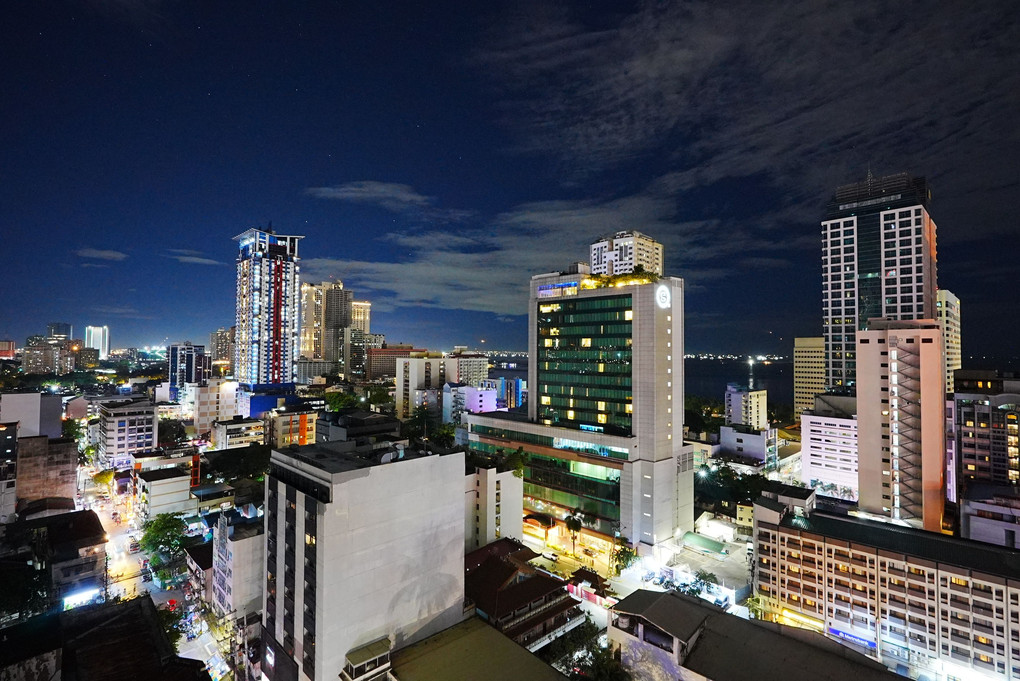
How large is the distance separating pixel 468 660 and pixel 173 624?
24.1 meters

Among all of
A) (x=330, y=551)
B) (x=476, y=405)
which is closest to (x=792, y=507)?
Result: (x=330, y=551)

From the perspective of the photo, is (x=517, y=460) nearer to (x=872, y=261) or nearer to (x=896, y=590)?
(x=896, y=590)

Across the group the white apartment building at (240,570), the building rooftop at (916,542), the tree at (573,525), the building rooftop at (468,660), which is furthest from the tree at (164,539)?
the building rooftop at (916,542)

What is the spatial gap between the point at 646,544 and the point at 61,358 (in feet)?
649

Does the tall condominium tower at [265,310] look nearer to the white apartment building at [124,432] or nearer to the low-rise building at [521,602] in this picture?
the white apartment building at [124,432]

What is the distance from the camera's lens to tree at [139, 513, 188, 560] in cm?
3984

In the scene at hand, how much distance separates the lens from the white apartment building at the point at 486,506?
131ft

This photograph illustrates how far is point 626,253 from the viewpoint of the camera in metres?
110

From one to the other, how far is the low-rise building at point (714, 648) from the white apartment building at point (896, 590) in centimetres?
1100

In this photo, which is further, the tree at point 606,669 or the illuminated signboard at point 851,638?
the illuminated signboard at point 851,638

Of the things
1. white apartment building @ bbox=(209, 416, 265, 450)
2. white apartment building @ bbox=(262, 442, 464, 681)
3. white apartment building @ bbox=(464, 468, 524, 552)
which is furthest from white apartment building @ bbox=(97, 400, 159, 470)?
white apartment building @ bbox=(262, 442, 464, 681)

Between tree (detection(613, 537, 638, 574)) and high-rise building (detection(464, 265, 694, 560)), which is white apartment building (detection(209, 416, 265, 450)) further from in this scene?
tree (detection(613, 537, 638, 574))

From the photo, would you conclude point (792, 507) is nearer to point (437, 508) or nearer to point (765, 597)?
point (765, 597)

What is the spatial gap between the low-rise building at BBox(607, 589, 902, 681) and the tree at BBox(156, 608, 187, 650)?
26682 mm
